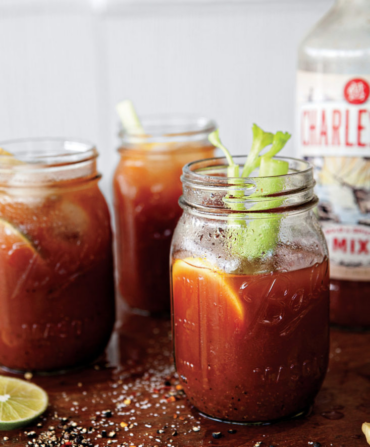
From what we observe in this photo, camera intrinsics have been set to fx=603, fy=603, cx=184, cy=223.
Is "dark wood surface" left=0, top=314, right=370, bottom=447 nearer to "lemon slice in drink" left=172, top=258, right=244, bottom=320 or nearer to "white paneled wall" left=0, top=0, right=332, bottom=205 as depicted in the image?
"lemon slice in drink" left=172, top=258, right=244, bottom=320

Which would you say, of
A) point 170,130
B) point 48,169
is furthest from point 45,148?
point 170,130

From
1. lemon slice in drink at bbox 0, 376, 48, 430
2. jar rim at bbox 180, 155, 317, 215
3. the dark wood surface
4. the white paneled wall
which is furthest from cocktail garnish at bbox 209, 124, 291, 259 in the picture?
the white paneled wall

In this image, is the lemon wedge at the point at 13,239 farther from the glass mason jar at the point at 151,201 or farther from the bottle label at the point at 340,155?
the bottle label at the point at 340,155

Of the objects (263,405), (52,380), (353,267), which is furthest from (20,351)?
(353,267)

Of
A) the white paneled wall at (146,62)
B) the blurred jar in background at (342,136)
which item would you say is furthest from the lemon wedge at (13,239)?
the white paneled wall at (146,62)

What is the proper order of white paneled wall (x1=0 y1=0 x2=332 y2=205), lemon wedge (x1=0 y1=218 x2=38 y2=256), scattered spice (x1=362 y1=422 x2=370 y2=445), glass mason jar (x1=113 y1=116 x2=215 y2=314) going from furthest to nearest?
white paneled wall (x1=0 y1=0 x2=332 y2=205) → glass mason jar (x1=113 y1=116 x2=215 y2=314) → lemon wedge (x1=0 y1=218 x2=38 y2=256) → scattered spice (x1=362 y1=422 x2=370 y2=445)
